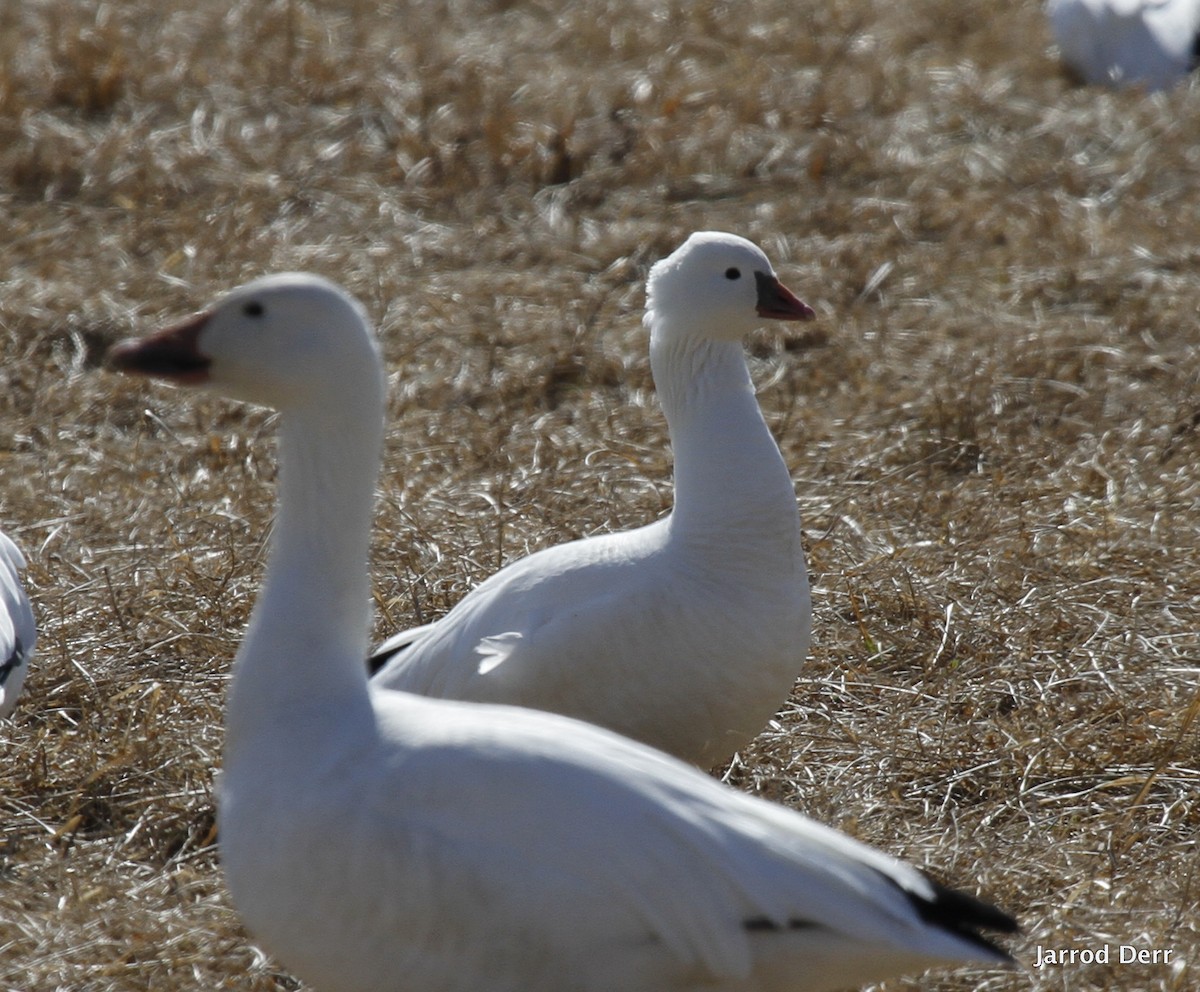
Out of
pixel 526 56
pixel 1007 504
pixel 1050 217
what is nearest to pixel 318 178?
pixel 526 56

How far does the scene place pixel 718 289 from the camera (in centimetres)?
369

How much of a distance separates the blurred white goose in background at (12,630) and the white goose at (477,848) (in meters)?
1.25

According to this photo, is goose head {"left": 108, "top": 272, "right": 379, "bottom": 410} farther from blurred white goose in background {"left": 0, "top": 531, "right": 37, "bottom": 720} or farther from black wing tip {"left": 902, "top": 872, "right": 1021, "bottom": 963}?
blurred white goose in background {"left": 0, "top": 531, "right": 37, "bottom": 720}

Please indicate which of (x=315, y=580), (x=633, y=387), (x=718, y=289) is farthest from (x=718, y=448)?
(x=633, y=387)

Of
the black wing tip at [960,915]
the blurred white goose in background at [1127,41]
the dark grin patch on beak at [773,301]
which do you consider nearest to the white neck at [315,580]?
the black wing tip at [960,915]

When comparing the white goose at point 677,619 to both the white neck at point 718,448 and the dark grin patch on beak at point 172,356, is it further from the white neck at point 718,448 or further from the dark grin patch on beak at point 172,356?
the dark grin patch on beak at point 172,356

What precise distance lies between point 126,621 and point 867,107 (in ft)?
17.9

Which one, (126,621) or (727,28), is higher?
(727,28)

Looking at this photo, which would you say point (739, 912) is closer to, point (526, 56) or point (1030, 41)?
point (526, 56)

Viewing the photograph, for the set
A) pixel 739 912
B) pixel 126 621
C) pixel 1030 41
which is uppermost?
pixel 1030 41

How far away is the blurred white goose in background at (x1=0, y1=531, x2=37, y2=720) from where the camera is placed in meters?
3.64

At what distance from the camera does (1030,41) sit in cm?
986

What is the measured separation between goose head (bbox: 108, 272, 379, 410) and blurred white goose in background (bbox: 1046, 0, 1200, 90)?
743 centimetres

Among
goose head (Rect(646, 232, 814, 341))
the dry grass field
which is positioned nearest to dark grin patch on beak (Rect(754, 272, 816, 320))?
goose head (Rect(646, 232, 814, 341))
